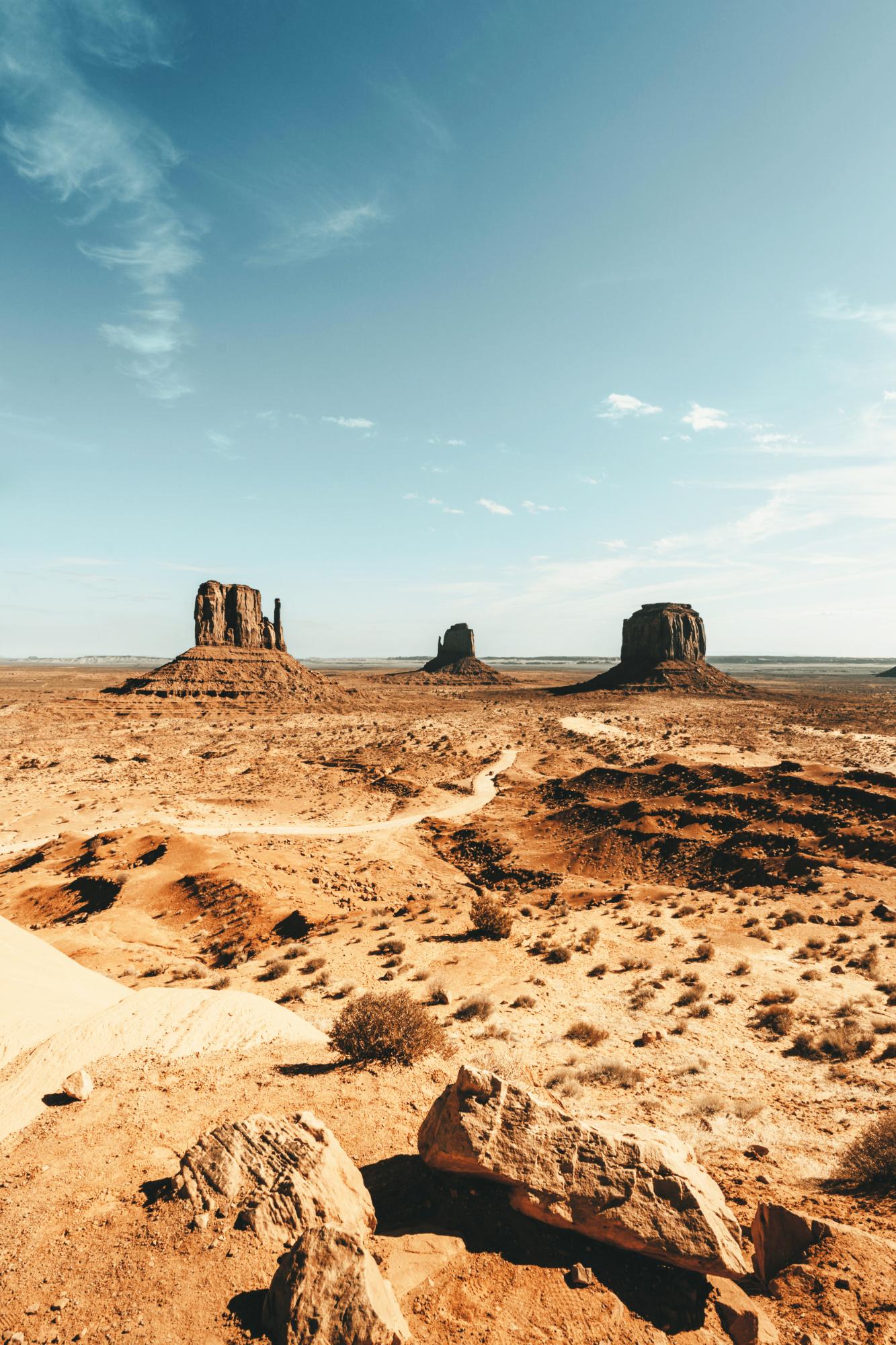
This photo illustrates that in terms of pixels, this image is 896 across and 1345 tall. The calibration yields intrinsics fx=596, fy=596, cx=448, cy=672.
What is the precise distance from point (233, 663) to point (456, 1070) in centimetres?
8195

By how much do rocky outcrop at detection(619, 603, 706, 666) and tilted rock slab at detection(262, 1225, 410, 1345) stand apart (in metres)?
115

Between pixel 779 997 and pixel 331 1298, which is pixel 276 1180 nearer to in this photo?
pixel 331 1298

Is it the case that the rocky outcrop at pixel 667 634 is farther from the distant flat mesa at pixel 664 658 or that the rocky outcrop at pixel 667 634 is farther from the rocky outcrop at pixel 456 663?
the rocky outcrop at pixel 456 663

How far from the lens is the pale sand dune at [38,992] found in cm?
961

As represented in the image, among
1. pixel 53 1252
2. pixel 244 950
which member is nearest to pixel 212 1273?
pixel 53 1252

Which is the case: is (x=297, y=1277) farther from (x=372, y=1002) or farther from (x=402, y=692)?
(x=402, y=692)

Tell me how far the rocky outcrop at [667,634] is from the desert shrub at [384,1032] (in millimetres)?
109941

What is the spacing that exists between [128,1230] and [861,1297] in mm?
6941

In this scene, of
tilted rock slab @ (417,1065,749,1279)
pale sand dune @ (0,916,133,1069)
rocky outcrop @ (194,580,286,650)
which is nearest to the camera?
tilted rock slab @ (417,1065,749,1279)

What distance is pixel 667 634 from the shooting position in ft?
369

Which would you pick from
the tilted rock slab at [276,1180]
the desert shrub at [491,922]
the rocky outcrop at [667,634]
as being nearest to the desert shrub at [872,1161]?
the tilted rock slab at [276,1180]

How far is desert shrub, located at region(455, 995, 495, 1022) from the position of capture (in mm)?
12398

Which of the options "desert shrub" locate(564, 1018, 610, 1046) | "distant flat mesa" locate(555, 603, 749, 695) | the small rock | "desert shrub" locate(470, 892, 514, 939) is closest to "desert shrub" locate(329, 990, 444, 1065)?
"desert shrub" locate(564, 1018, 610, 1046)

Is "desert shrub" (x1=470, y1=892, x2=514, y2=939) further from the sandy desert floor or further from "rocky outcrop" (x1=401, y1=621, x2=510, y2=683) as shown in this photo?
"rocky outcrop" (x1=401, y1=621, x2=510, y2=683)
